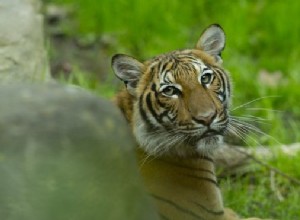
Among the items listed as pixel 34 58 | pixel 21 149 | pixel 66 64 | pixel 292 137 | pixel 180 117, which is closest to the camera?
pixel 21 149

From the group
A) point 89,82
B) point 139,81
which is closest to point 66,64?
point 89,82

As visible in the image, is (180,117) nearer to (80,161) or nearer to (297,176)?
(80,161)

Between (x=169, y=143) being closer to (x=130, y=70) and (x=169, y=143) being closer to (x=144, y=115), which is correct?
(x=144, y=115)

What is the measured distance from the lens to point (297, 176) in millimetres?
7000

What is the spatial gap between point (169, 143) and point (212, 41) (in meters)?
0.67

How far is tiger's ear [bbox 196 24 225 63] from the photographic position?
553 centimetres

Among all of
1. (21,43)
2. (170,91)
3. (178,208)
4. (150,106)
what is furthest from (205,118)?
(21,43)

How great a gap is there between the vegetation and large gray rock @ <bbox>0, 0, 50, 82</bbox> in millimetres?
1054

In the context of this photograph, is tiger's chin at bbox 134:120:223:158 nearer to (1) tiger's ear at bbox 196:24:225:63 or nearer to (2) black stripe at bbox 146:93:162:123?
(2) black stripe at bbox 146:93:162:123

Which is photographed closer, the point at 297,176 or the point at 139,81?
the point at 139,81

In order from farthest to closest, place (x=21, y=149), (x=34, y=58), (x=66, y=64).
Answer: (x=66, y=64) → (x=34, y=58) → (x=21, y=149)

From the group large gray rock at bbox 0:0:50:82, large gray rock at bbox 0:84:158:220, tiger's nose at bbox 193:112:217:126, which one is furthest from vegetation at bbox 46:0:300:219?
large gray rock at bbox 0:84:158:220

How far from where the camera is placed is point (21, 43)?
21.8 ft

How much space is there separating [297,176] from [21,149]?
12.3ft
